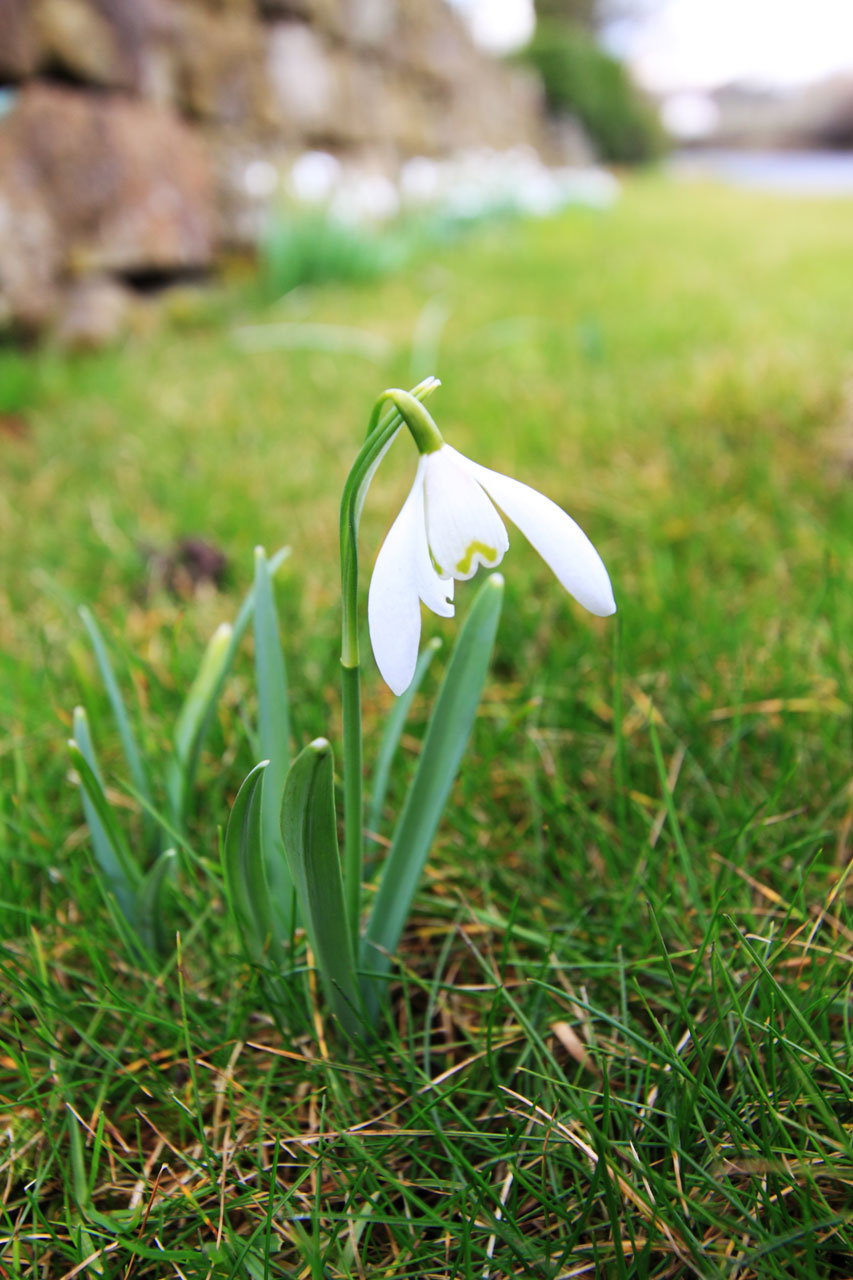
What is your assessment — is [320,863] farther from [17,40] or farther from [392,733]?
[17,40]

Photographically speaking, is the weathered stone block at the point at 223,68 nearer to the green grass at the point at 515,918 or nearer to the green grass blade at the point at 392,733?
the green grass at the point at 515,918

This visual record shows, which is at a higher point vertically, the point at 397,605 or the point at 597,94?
the point at 597,94

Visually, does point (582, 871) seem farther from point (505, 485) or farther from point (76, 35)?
point (76, 35)

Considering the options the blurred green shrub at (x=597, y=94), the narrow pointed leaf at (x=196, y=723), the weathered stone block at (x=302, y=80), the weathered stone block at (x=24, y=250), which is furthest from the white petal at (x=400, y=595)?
the blurred green shrub at (x=597, y=94)

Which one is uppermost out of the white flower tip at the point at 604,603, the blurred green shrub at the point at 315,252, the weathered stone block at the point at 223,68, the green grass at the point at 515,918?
the weathered stone block at the point at 223,68

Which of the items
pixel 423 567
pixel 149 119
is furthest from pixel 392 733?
pixel 149 119

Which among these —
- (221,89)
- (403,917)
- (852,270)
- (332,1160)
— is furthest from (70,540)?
(852,270)
